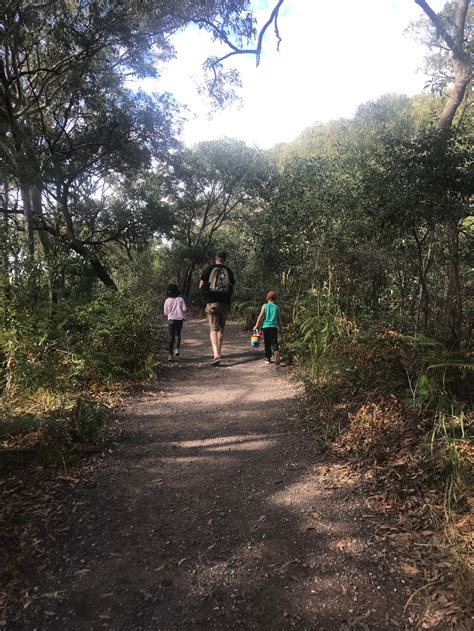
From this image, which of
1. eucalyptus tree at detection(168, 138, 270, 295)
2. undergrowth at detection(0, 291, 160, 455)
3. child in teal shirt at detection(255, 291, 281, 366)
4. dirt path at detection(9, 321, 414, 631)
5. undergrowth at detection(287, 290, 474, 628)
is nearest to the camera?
dirt path at detection(9, 321, 414, 631)

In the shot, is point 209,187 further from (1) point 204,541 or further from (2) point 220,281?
(1) point 204,541

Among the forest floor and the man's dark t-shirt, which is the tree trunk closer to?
the forest floor

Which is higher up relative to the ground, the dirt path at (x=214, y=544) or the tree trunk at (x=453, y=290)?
the tree trunk at (x=453, y=290)

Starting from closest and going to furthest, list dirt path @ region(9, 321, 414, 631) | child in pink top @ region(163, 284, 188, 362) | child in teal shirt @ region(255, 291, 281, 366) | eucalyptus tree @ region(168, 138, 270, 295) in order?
1. dirt path @ region(9, 321, 414, 631)
2. child in teal shirt @ region(255, 291, 281, 366)
3. child in pink top @ region(163, 284, 188, 362)
4. eucalyptus tree @ region(168, 138, 270, 295)

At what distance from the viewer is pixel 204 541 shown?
2.73m

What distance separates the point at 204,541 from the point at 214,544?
0.25 ft

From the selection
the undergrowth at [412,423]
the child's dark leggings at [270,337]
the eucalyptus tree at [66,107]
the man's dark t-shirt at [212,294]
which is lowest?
the undergrowth at [412,423]

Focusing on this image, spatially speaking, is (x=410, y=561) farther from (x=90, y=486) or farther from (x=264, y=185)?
(x=264, y=185)

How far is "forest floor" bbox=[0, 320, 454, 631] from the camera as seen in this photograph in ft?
7.07

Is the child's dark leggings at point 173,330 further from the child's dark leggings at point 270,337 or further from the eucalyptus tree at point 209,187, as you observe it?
the eucalyptus tree at point 209,187

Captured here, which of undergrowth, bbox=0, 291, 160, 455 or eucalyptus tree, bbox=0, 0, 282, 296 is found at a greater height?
eucalyptus tree, bbox=0, 0, 282, 296

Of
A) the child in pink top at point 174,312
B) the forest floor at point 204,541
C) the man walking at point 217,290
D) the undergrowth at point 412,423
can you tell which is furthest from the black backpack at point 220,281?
the forest floor at point 204,541

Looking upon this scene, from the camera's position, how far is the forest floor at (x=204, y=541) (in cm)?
216

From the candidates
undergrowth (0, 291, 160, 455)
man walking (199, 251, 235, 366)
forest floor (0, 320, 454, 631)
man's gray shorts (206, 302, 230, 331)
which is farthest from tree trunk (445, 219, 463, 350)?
undergrowth (0, 291, 160, 455)
